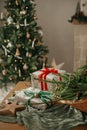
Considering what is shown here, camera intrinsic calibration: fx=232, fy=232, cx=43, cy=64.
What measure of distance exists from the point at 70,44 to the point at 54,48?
0.34 m

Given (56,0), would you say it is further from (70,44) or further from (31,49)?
(31,49)

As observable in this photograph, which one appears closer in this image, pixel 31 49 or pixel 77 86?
pixel 77 86

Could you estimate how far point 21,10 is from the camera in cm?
371

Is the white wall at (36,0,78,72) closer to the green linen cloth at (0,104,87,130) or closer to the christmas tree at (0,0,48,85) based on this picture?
the christmas tree at (0,0,48,85)

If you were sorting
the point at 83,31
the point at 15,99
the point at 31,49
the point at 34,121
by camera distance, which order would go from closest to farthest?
1. the point at 34,121
2. the point at 15,99
3. the point at 31,49
4. the point at 83,31

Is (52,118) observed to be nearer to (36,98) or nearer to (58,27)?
(36,98)

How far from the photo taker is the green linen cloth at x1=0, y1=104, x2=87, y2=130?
127 cm

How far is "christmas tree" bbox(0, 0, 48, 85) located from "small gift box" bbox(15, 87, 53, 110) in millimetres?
2131

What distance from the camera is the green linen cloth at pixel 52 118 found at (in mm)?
1270

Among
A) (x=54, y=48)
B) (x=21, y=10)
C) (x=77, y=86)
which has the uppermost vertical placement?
(x=21, y=10)

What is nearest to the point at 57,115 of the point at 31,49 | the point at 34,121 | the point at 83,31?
the point at 34,121

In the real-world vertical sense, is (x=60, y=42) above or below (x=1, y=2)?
below

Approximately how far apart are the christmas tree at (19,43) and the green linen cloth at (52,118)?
2.26 meters

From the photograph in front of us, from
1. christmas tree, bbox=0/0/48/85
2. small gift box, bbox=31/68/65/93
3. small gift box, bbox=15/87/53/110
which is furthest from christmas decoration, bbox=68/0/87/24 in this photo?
small gift box, bbox=15/87/53/110
